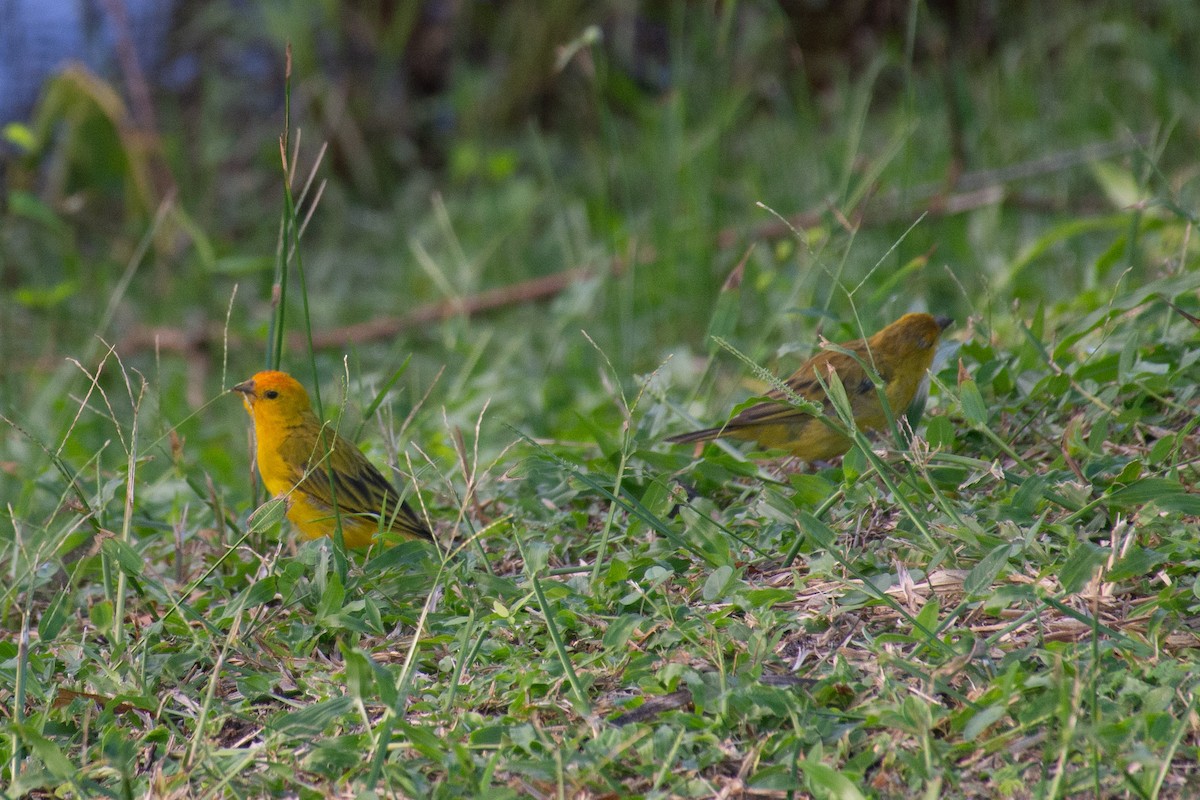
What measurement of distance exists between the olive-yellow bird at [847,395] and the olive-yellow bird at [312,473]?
0.85 metres

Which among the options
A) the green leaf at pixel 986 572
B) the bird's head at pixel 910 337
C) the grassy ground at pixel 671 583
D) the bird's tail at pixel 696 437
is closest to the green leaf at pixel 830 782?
the grassy ground at pixel 671 583

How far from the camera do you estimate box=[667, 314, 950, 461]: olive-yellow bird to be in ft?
11.2

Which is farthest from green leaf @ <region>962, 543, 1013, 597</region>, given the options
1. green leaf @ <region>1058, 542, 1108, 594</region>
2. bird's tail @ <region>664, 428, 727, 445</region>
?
bird's tail @ <region>664, 428, 727, 445</region>

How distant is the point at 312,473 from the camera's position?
353 cm

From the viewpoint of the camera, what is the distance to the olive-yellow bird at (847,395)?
3402mm

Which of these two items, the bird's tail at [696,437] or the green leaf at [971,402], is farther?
the bird's tail at [696,437]

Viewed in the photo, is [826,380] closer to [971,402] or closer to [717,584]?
[971,402]

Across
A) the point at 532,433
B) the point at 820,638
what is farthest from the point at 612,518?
the point at 532,433

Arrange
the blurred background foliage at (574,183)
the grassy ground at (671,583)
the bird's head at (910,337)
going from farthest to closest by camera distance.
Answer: the blurred background foliage at (574,183) < the bird's head at (910,337) < the grassy ground at (671,583)

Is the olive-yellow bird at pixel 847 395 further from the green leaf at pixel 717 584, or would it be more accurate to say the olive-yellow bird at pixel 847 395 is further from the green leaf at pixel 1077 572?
the green leaf at pixel 1077 572

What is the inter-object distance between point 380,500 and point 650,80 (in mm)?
7129

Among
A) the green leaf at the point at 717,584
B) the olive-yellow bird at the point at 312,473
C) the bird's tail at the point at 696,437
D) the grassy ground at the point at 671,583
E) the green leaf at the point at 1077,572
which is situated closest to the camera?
the grassy ground at the point at 671,583

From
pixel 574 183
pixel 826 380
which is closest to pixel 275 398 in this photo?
pixel 826 380

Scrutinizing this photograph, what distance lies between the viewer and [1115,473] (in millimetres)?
2803
